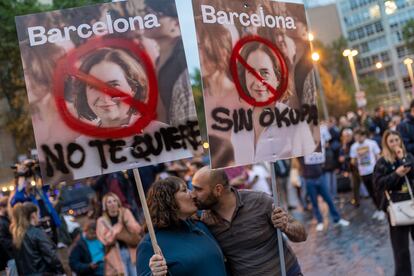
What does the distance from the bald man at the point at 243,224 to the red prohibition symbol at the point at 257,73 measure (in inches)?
24.3

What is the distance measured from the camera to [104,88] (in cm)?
328

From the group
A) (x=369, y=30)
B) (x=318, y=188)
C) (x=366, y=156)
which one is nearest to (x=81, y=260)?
(x=318, y=188)

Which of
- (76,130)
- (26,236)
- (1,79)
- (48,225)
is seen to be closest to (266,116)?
(76,130)

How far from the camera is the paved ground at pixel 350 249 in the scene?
7.45 m

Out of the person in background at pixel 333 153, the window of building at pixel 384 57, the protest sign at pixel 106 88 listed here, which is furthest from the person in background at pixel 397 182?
the window of building at pixel 384 57

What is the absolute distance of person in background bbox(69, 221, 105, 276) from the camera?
6961 mm

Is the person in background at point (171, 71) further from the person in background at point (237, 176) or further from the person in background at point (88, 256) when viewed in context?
the person in background at point (237, 176)

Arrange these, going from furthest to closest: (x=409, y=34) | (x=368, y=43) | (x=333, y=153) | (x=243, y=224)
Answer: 1. (x=368, y=43)
2. (x=409, y=34)
3. (x=333, y=153)
4. (x=243, y=224)

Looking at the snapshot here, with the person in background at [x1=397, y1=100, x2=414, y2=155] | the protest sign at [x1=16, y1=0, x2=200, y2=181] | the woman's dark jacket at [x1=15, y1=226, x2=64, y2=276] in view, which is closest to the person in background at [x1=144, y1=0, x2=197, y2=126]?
the protest sign at [x1=16, y1=0, x2=200, y2=181]

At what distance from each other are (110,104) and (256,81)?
3.21 ft

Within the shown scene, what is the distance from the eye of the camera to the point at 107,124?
3305mm

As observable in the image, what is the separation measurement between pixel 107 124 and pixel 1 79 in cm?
2714

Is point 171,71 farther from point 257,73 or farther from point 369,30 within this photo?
point 369,30

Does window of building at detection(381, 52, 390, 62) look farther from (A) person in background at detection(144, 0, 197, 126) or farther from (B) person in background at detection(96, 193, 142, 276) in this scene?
(A) person in background at detection(144, 0, 197, 126)
